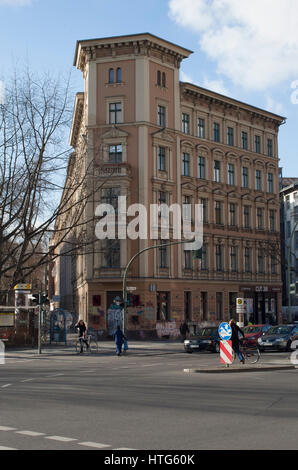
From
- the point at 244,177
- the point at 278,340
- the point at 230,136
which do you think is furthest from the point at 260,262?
the point at 278,340

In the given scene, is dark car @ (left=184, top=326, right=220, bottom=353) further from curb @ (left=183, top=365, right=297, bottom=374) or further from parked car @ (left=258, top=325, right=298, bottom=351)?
curb @ (left=183, top=365, right=297, bottom=374)

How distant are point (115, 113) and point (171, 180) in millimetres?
6791

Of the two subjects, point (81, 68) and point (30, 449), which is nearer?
point (30, 449)

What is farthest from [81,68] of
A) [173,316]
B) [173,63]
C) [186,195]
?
[173,316]

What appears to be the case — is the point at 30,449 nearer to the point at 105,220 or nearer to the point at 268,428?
the point at 268,428

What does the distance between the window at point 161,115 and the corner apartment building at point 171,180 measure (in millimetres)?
126

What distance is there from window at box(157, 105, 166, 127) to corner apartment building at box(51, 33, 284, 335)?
13 cm

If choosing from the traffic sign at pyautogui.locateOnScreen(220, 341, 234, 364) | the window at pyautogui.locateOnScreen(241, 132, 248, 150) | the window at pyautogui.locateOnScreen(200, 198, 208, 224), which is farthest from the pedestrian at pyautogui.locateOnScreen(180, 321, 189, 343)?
the traffic sign at pyautogui.locateOnScreen(220, 341, 234, 364)

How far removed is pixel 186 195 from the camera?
4988cm

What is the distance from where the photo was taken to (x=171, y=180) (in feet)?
159

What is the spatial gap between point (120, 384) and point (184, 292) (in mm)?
32111

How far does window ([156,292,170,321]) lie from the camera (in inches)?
1843

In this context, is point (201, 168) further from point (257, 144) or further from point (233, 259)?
point (257, 144)

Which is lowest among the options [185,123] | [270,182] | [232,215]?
[232,215]
